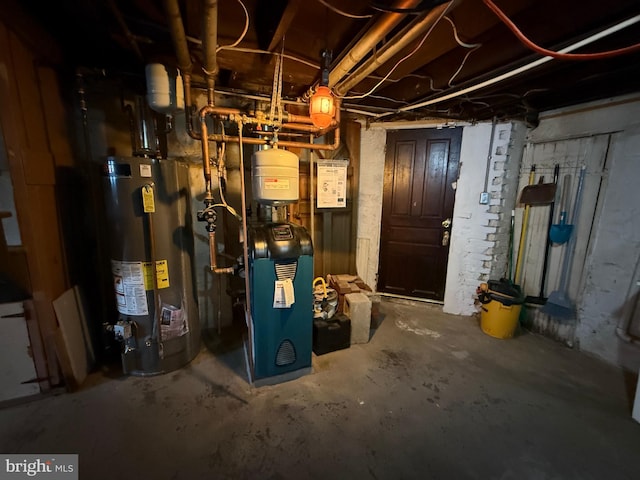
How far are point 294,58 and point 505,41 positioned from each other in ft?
4.44

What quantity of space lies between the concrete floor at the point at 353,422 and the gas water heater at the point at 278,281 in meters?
0.21

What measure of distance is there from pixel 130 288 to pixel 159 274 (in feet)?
0.68

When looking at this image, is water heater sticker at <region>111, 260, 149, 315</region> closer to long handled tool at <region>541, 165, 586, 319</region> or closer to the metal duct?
the metal duct

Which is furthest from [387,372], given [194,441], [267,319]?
[194,441]

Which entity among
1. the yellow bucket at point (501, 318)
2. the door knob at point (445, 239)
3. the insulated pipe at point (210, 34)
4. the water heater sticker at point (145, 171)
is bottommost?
the yellow bucket at point (501, 318)

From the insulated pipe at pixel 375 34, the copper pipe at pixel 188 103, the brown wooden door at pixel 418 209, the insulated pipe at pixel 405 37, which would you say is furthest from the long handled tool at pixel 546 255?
the copper pipe at pixel 188 103

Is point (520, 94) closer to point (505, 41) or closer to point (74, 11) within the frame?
point (505, 41)

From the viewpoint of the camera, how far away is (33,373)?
5.69ft

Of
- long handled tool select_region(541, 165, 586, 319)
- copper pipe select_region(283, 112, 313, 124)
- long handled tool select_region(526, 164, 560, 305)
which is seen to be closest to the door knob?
long handled tool select_region(526, 164, 560, 305)

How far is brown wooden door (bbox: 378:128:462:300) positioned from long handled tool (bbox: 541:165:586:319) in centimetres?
101

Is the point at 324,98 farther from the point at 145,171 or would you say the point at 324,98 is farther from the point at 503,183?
the point at 503,183

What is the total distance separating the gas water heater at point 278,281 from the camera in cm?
176

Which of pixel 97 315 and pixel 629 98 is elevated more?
pixel 629 98

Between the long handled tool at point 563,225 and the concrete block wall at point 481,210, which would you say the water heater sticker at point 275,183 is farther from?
the long handled tool at point 563,225
